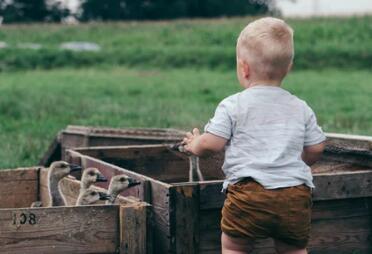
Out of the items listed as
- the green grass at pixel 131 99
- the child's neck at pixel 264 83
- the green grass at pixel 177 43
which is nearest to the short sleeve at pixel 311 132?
the child's neck at pixel 264 83

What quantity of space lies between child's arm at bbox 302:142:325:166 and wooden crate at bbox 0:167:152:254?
3.07ft

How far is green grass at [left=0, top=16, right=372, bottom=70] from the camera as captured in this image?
32312mm

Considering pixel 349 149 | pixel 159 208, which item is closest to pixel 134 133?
pixel 349 149

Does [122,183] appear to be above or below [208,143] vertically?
below

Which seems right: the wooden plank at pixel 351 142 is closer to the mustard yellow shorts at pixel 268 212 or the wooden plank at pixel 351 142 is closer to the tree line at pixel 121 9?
the mustard yellow shorts at pixel 268 212

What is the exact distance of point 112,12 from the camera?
67.2m

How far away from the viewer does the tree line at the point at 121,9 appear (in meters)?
64.4

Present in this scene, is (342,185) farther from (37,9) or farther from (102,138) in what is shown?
(37,9)

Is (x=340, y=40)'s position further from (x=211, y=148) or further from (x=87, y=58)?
(x=211, y=148)

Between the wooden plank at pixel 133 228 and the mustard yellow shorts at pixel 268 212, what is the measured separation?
66 centimetres

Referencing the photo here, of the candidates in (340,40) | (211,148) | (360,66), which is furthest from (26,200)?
(340,40)

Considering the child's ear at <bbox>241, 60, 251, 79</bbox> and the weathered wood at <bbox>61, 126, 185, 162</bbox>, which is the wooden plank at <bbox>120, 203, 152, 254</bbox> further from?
the weathered wood at <bbox>61, 126, 185, 162</bbox>

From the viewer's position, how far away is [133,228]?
5605mm

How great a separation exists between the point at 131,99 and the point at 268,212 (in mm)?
15541
